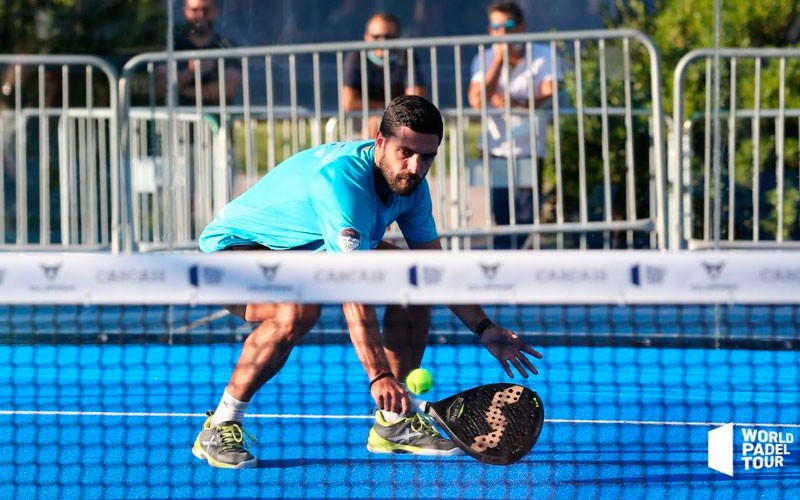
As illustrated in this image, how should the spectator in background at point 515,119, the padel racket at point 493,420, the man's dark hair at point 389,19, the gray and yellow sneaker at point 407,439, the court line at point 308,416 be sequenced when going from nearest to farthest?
the padel racket at point 493,420 < the gray and yellow sneaker at point 407,439 < the court line at point 308,416 < the spectator in background at point 515,119 < the man's dark hair at point 389,19

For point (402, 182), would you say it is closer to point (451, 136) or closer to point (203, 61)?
point (451, 136)

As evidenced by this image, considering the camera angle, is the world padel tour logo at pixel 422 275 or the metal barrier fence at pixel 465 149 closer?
the world padel tour logo at pixel 422 275

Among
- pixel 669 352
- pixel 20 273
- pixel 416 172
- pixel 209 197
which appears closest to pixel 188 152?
pixel 209 197

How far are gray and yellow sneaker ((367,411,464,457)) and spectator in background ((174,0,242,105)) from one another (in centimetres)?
379

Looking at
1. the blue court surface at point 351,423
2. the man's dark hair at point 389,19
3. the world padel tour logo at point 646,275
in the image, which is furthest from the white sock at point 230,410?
the man's dark hair at point 389,19

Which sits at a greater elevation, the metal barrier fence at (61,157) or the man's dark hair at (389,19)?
the man's dark hair at (389,19)

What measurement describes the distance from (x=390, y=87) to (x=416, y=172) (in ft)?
12.4

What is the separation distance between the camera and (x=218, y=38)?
368 inches

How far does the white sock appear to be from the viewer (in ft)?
16.3

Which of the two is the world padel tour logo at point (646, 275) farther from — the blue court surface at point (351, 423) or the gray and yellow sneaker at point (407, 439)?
the gray and yellow sneaker at point (407, 439)

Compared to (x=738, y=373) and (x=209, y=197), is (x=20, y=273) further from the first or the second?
(x=209, y=197)

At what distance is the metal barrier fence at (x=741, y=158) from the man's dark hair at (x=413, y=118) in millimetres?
3463

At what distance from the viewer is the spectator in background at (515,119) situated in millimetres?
8227

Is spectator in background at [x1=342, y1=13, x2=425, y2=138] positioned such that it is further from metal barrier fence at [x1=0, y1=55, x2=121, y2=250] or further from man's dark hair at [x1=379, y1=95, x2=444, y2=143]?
man's dark hair at [x1=379, y1=95, x2=444, y2=143]
